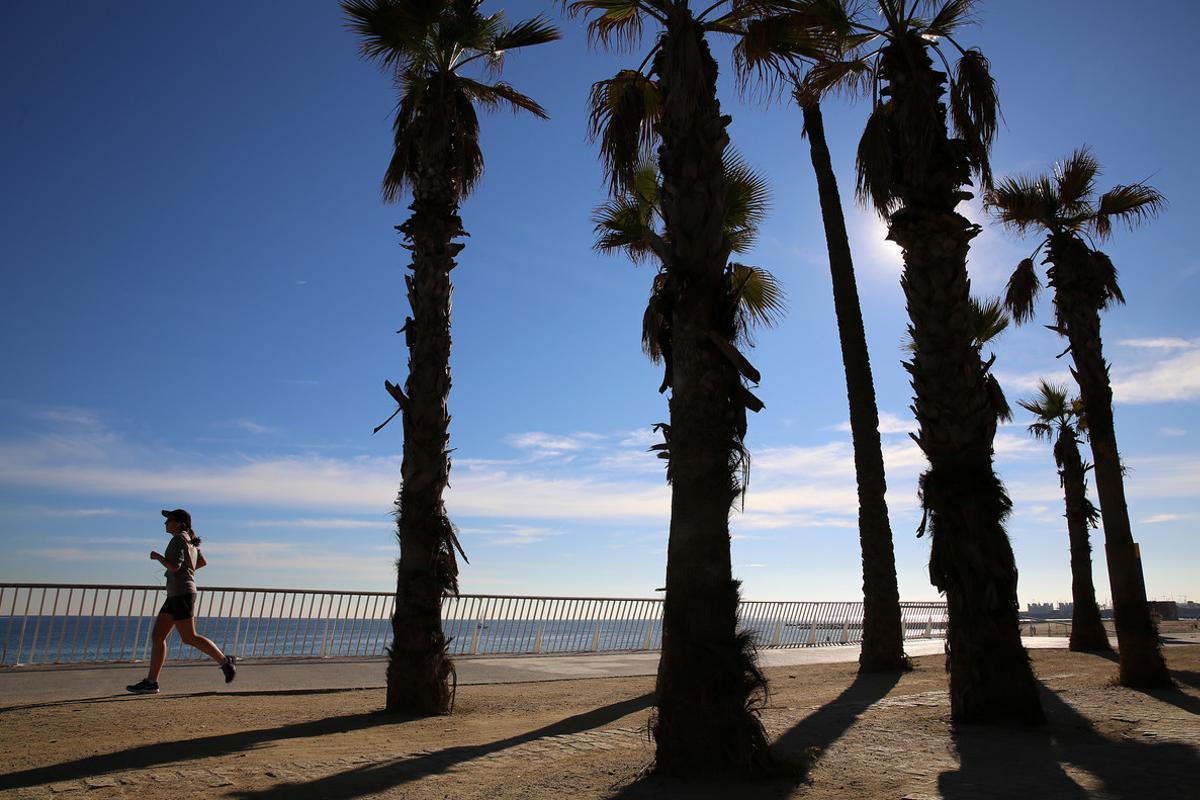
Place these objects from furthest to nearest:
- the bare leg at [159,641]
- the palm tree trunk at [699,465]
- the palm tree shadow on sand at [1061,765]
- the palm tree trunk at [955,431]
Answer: the bare leg at [159,641] → the palm tree trunk at [955,431] → the palm tree trunk at [699,465] → the palm tree shadow on sand at [1061,765]

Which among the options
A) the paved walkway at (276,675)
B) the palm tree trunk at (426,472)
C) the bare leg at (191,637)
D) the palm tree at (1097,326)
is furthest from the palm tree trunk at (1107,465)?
the bare leg at (191,637)

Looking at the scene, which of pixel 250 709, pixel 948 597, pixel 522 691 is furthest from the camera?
pixel 522 691

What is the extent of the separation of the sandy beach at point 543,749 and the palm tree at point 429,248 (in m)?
0.74

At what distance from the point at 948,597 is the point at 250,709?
6444mm

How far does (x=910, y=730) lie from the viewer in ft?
20.3

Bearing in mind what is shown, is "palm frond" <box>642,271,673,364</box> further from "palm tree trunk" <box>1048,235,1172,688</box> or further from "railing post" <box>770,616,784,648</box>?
"railing post" <box>770,616,784,648</box>

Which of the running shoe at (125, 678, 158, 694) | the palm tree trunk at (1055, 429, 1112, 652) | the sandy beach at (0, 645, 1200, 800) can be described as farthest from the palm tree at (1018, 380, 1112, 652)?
the running shoe at (125, 678, 158, 694)

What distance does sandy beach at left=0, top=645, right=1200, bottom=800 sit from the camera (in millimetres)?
4375

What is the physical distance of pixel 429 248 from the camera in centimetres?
854

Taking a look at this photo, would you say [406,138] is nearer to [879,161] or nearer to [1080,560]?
[879,161]

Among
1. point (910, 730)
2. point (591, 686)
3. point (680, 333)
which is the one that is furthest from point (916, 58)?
point (591, 686)

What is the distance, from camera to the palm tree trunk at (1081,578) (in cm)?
1586

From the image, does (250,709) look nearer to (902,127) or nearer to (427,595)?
(427,595)

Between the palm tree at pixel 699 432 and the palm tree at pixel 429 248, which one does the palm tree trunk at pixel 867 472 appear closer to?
the palm tree at pixel 429 248
